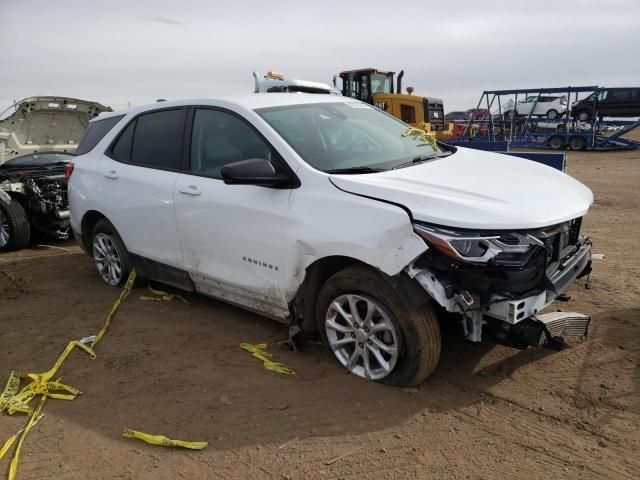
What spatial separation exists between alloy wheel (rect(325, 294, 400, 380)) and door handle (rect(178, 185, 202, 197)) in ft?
4.57

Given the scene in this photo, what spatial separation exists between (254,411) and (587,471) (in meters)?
1.77

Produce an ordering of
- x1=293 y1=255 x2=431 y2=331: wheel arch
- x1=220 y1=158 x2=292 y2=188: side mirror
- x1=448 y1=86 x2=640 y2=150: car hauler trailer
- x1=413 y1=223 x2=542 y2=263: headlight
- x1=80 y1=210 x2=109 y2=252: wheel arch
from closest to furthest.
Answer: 1. x1=413 y1=223 x2=542 y2=263: headlight
2. x1=293 y1=255 x2=431 y2=331: wheel arch
3. x1=220 y1=158 x2=292 y2=188: side mirror
4. x1=80 y1=210 x2=109 y2=252: wheel arch
5. x1=448 y1=86 x2=640 y2=150: car hauler trailer

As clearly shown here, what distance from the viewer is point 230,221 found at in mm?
3758

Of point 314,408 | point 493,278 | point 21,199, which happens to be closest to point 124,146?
point 314,408

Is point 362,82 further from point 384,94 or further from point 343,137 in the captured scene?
point 343,137

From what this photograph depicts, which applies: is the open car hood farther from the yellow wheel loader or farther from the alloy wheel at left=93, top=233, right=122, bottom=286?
the yellow wheel loader

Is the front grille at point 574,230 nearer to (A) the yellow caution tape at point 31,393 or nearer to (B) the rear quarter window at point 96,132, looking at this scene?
(A) the yellow caution tape at point 31,393

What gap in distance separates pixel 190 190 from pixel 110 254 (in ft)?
5.85

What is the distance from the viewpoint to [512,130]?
26328mm

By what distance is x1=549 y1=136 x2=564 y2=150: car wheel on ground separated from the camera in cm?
2469

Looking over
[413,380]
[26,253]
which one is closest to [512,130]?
[26,253]

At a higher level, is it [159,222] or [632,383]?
[159,222]

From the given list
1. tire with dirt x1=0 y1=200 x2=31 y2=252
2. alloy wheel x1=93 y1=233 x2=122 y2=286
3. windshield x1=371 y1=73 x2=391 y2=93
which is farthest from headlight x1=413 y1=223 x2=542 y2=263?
windshield x1=371 y1=73 x2=391 y2=93

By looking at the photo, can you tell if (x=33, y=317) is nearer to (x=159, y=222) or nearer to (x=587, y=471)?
(x=159, y=222)
